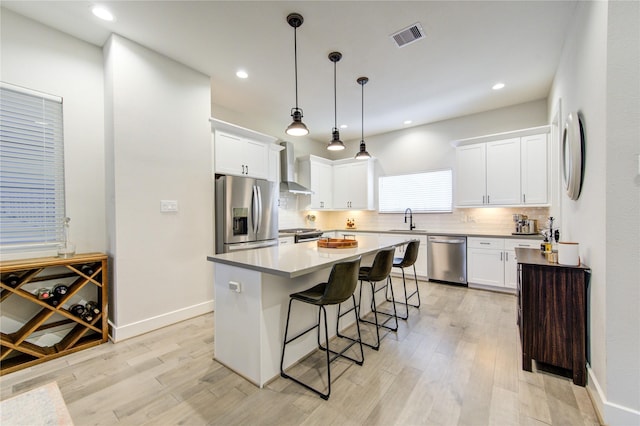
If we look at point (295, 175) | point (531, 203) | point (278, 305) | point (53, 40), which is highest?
point (53, 40)

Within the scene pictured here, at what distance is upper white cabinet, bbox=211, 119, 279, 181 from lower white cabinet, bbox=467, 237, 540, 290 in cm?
362

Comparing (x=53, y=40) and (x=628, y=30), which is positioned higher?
(x=53, y=40)

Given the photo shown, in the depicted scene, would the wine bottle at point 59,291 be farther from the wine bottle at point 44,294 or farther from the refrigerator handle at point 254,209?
the refrigerator handle at point 254,209

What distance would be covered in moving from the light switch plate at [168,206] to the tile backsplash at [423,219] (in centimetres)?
255

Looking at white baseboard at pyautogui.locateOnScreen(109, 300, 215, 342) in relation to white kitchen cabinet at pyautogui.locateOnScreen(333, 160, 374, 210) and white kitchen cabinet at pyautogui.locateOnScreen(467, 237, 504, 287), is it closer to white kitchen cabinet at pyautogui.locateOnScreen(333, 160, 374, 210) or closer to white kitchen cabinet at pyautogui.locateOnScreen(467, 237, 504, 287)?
white kitchen cabinet at pyautogui.locateOnScreen(333, 160, 374, 210)

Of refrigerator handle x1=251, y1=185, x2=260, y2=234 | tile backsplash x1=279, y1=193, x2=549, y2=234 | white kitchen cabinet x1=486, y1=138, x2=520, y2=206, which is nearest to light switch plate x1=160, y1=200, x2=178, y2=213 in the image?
refrigerator handle x1=251, y1=185, x2=260, y2=234

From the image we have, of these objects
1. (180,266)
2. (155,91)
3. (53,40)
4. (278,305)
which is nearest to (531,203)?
(278,305)

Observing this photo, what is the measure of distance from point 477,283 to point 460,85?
3.11 metres

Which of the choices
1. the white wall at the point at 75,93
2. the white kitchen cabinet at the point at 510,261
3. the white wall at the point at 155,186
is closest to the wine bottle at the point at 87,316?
the white wall at the point at 155,186

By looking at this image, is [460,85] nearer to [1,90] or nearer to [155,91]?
[155,91]

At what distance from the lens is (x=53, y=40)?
266 centimetres

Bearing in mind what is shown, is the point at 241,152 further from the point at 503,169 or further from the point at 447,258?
the point at 503,169

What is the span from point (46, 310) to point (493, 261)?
5.60 meters

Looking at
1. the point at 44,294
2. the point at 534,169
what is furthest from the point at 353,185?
the point at 44,294
